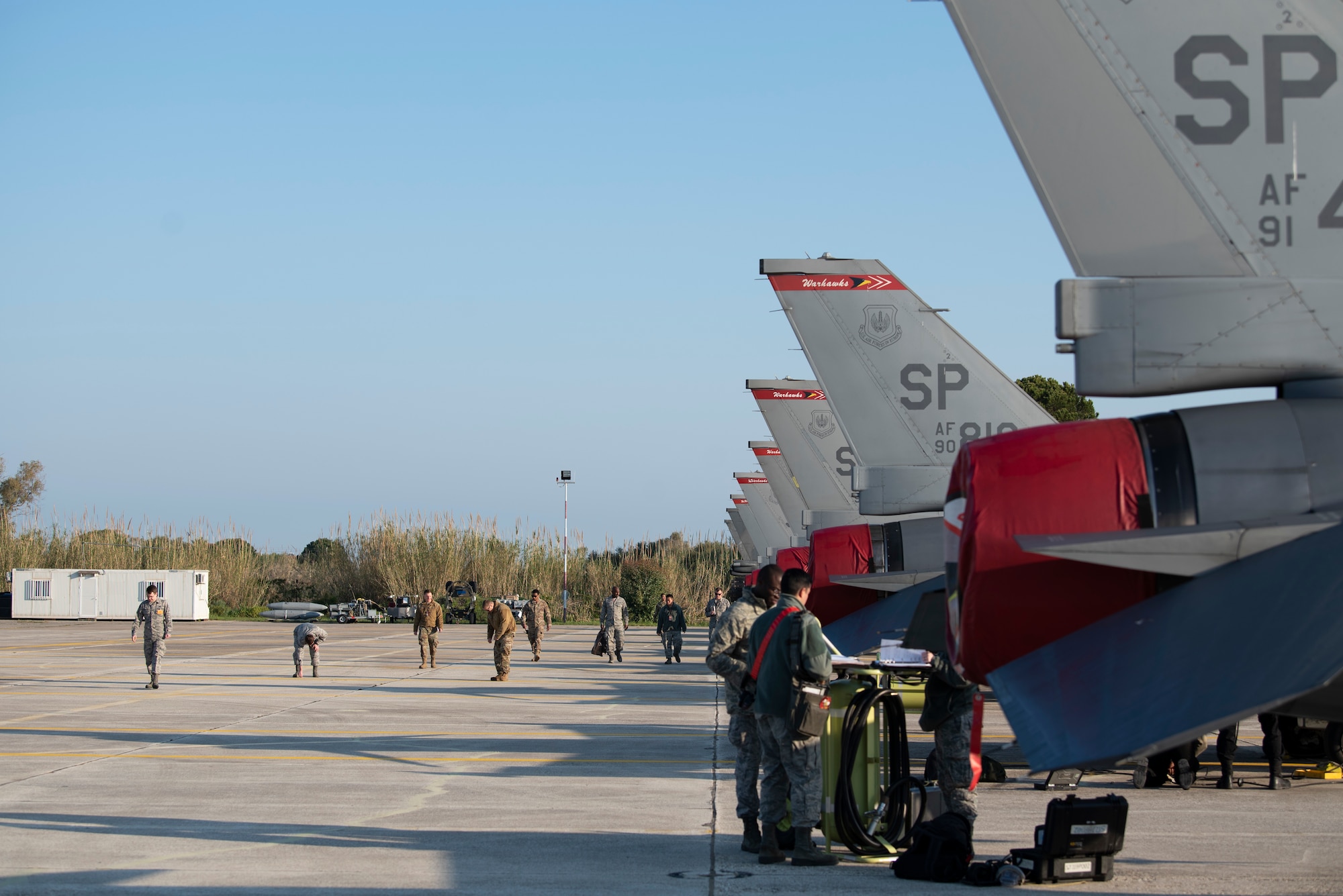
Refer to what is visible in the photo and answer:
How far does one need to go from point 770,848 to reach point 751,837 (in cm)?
42

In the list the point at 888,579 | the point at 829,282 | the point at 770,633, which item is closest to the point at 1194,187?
the point at 770,633

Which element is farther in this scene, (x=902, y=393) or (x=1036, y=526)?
(x=902, y=393)

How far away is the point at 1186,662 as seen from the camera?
13.7 ft

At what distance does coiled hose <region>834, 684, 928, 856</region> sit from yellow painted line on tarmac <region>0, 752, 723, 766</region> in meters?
4.14

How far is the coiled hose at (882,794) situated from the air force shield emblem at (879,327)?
594 centimetres

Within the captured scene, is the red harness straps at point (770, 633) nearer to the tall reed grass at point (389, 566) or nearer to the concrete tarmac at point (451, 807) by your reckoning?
the concrete tarmac at point (451, 807)

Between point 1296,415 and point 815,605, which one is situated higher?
point 1296,415

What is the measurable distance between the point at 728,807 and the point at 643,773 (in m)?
2.07

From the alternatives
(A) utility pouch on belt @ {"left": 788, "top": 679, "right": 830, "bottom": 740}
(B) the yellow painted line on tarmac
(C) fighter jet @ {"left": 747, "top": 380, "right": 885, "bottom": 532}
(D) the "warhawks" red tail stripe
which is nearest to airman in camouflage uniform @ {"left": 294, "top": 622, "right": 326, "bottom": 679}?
(C) fighter jet @ {"left": 747, "top": 380, "right": 885, "bottom": 532}

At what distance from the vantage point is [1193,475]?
17.2 feet

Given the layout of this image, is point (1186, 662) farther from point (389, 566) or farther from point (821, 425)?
point (389, 566)

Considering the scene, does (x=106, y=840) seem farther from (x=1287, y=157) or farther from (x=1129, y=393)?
(x=1287, y=157)

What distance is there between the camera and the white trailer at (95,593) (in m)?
52.2

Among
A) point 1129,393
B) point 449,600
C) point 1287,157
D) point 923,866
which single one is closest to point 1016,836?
point 923,866
